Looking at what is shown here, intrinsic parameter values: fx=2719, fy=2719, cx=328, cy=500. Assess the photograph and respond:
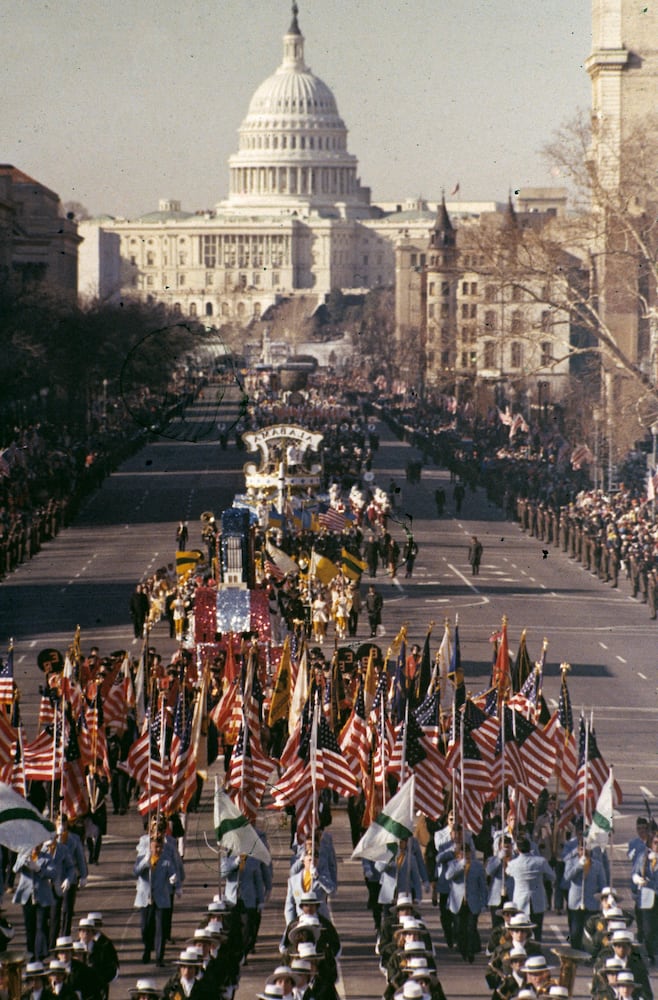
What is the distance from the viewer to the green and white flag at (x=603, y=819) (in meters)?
23.4

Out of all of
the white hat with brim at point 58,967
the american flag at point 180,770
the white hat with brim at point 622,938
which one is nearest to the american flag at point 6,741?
the american flag at point 180,770

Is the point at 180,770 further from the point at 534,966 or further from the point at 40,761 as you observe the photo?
the point at 534,966

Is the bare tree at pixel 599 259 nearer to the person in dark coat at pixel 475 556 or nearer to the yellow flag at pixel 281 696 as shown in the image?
the person in dark coat at pixel 475 556

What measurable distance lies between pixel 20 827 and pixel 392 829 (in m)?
3.16

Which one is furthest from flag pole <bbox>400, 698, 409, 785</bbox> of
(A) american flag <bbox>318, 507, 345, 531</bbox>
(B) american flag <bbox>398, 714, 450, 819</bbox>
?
(A) american flag <bbox>318, 507, 345, 531</bbox>

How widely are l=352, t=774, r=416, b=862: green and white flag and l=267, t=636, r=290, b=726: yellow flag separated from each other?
933 cm

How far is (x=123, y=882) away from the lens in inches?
1037

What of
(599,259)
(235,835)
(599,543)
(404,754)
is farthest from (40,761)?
(599,259)

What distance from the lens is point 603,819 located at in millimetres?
23609

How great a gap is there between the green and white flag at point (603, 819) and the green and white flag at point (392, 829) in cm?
173

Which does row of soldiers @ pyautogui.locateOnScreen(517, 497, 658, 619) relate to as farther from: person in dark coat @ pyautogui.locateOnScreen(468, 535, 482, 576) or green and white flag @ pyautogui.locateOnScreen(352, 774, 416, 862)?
green and white flag @ pyautogui.locateOnScreen(352, 774, 416, 862)

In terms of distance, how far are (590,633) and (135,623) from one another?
26.7 feet

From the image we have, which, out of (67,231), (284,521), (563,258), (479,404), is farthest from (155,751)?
(67,231)

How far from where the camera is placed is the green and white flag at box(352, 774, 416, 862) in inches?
899
